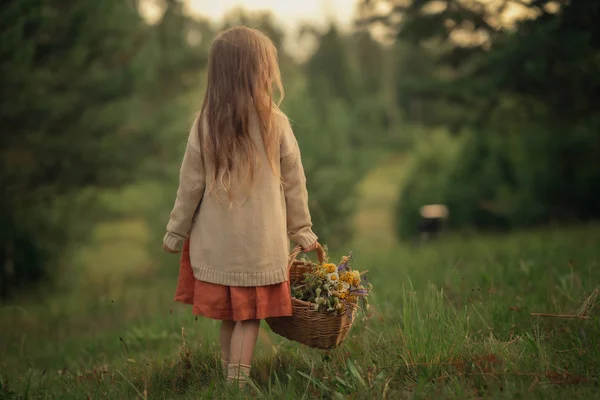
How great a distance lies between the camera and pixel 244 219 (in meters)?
2.98

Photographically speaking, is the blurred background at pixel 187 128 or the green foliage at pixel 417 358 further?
the blurred background at pixel 187 128

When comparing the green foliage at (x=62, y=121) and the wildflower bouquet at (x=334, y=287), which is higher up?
the green foliage at (x=62, y=121)

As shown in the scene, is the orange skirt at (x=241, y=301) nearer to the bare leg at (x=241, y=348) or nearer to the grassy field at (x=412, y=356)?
the bare leg at (x=241, y=348)

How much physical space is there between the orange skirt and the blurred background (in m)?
0.91

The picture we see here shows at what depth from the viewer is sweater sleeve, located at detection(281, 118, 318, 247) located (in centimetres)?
309

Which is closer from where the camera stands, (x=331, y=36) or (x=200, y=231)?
(x=200, y=231)

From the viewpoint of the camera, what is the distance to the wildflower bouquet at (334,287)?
9.37 ft

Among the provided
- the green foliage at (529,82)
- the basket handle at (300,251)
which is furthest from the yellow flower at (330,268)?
the green foliage at (529,82)

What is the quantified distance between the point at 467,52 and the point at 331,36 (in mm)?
31008

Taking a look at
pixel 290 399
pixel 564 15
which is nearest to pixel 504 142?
pixel 564 15

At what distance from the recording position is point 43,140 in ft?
28.6

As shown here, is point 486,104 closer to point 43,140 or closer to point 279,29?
point 43,140

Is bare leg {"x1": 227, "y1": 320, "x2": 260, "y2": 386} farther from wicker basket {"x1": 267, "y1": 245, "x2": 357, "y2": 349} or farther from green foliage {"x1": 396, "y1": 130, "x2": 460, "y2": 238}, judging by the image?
green foliage {"x1": 396, "y1": 130, "x2": 460, "y2": 238}

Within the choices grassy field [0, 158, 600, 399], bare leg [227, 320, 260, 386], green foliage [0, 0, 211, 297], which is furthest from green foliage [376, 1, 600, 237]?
green foliage [0, 0, 211, 297]
